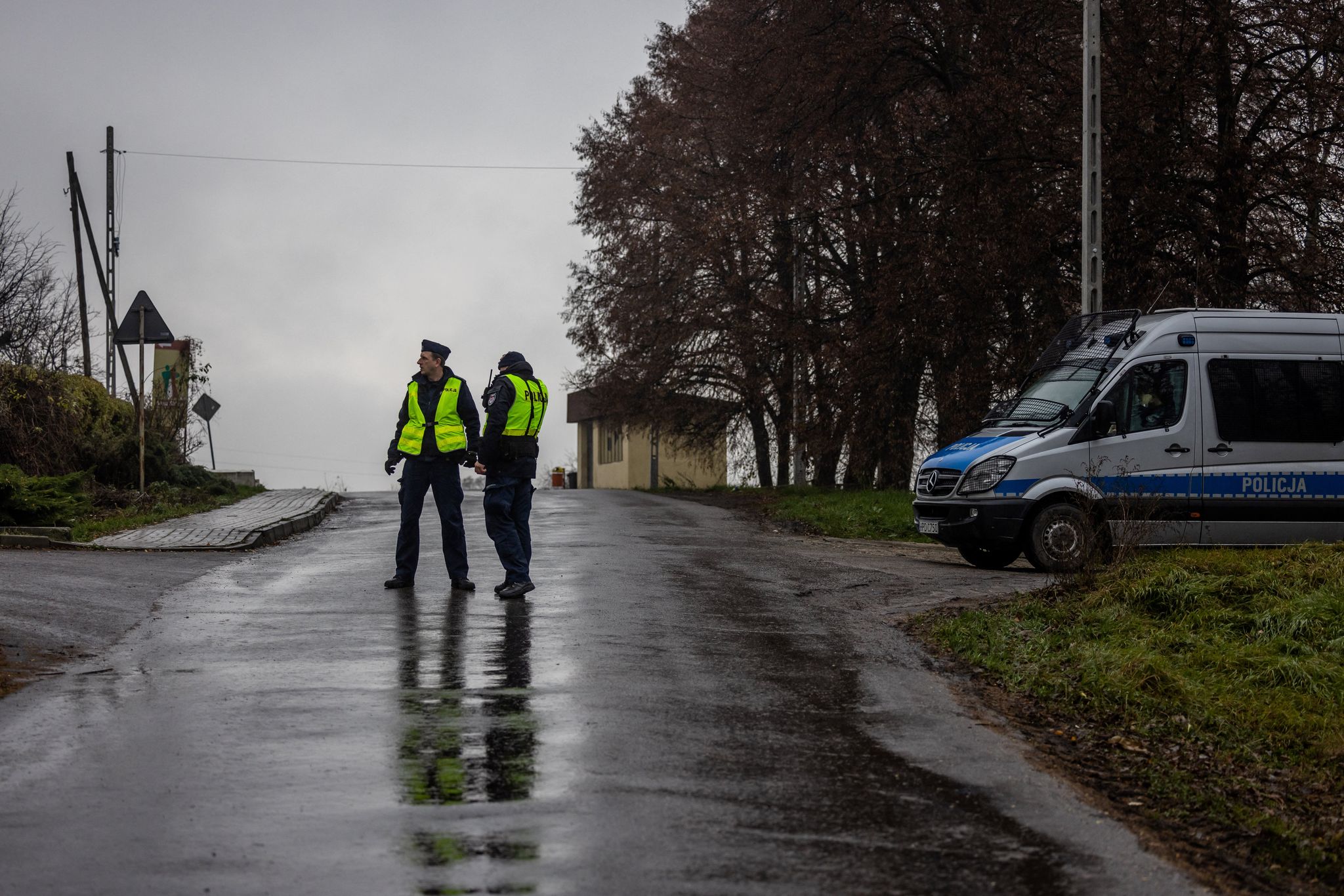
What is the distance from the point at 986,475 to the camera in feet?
50.5

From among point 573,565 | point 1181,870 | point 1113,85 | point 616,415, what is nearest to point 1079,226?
point 1113,85

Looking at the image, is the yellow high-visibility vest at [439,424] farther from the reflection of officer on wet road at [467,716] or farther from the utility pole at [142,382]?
the utility pole at [142,382]

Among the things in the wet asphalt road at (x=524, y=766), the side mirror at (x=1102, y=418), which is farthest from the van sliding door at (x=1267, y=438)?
the wet asphalt road at (x=524, y=766)

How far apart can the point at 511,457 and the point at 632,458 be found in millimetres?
53190

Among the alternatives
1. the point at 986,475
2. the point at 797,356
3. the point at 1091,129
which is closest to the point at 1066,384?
the point at 986,475

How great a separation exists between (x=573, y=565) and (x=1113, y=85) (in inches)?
532

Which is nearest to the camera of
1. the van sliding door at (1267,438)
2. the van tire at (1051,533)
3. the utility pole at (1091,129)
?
the van tire at (1051,533)

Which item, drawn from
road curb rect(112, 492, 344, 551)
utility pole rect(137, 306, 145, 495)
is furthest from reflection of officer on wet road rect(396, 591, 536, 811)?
utility pole rect(137, 306, 145, 495)

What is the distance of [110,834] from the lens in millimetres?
5145

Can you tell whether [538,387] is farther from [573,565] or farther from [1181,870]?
[1181,870]

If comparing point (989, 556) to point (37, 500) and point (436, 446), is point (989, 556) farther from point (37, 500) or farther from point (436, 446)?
point (37, 500)

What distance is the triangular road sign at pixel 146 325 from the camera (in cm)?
2122

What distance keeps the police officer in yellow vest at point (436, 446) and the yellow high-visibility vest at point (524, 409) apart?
1.76ft

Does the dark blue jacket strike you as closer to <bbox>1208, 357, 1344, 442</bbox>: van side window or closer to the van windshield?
the van windshield
